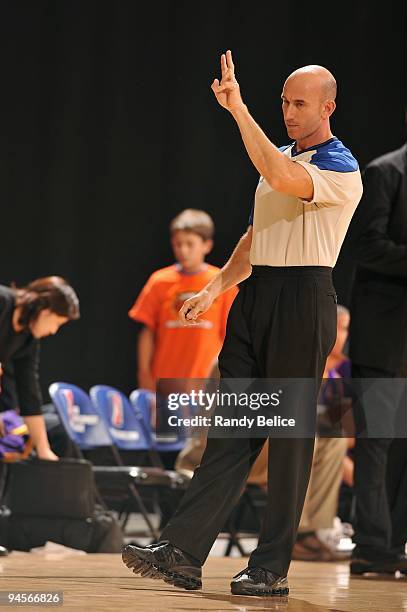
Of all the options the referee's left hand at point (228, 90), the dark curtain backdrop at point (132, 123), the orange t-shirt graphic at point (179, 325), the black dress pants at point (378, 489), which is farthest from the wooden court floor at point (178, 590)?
the dark curtain backdrop at point (132, 123)

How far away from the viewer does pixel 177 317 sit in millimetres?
6844

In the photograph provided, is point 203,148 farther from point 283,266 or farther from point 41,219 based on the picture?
point 283,266

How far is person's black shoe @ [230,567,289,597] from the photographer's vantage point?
3.08 metres

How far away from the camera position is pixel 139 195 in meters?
7.75

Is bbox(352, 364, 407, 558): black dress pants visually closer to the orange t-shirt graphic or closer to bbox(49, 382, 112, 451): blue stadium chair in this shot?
bbox(49, 382, 112, 451): blue stadium chair

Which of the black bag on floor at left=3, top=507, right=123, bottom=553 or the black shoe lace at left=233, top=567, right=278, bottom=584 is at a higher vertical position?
the black shoe lace at left=233, top=567, right=278, bottom=584

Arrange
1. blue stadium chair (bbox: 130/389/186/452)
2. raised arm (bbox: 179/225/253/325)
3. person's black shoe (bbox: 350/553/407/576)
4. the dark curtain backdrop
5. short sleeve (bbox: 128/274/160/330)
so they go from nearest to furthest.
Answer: raised arm (bbox: 179/225/253/325)
person's black shoe (bbox: 350/553/407/576)
blue stadium chair (bbox: 130/389/186/452)
short sleeve (bbox: 128/274/160/330)
the dark curtain backdrop

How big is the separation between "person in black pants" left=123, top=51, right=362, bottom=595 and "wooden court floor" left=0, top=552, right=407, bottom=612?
0.36 feet

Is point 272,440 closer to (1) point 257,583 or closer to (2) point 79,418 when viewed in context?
(1) point 257,583

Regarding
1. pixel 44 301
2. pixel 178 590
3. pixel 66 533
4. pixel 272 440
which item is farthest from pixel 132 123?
pixel 178 590

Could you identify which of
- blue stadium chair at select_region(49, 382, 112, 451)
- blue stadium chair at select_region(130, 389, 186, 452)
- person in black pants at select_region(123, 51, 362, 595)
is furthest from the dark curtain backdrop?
person in black pants at select_region(123, 51, 362, 595)

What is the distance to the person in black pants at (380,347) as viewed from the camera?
13.2ft

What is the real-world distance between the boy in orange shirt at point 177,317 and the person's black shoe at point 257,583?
140 inches

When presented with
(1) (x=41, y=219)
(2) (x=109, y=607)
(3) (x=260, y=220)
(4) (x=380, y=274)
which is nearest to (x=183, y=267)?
(1) (x=41, y=219)
